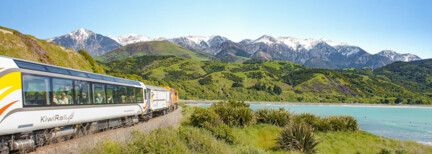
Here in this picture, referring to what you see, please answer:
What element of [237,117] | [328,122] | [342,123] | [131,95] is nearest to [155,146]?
[237,117]

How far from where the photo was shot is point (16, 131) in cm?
877

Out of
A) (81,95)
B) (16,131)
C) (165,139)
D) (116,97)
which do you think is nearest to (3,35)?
(116,97)

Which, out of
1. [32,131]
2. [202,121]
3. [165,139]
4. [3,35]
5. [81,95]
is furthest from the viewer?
[3,35]

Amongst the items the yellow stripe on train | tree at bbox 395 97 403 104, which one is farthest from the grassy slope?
tree at bbox 395 97 403 104

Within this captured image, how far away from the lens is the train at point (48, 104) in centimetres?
848

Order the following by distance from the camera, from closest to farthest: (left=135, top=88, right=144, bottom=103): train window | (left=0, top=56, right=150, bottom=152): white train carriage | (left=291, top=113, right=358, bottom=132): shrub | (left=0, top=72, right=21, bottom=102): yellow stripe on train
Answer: (left=0, top=72, right=21, bottom=102): yellow stripe on train, (left=0, top=56, right=150, bottom=152): white train carriage, (left=291, top=113, right=358, bottom=132): shrub, (left=135, top=88, right=144, bottom=103): train window

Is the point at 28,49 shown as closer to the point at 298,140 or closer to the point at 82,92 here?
the point at 82,92

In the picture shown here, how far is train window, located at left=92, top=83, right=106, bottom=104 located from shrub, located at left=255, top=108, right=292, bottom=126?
1064cm

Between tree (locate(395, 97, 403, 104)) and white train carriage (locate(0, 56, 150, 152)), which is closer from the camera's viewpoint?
white train carriage (locate(0, 56, 150, 152))

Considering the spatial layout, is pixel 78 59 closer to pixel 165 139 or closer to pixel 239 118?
pixel 239 118

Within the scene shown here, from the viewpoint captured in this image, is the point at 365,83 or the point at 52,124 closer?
the point at 52,124

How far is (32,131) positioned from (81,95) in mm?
2788

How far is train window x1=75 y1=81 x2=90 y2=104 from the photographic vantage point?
39.1ft

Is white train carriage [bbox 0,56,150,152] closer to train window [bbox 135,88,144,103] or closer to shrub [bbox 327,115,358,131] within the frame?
train window [bbox 135,88,144,103]
